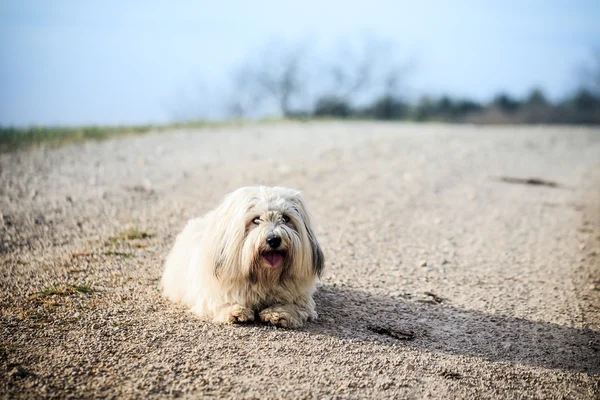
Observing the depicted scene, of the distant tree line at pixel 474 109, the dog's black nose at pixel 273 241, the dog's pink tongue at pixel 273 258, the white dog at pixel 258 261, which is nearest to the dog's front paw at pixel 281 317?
the white dog at pixel 258 261

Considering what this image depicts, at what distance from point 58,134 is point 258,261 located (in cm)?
1045

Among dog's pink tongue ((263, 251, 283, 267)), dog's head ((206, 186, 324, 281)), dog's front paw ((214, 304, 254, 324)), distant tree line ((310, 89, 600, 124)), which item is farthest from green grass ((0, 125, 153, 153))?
distant tree line ((310, 89, 600, 124))

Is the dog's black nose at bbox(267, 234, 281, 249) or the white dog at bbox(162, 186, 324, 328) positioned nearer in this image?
the dog's black nose at bbox(267, 234, 281, 249)

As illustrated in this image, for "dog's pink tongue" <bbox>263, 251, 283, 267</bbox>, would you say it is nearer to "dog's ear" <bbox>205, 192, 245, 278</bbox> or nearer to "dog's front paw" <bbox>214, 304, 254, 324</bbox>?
"dog's ear" <bbox>205, 192, 245, 278</bbox>

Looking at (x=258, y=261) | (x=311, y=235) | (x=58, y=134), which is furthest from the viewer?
(x=58, y=134)

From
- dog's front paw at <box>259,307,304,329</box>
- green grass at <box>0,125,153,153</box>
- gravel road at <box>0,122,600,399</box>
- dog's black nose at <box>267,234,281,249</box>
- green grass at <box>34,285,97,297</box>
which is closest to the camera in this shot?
gravel road at <box>0,122,600,399</box>

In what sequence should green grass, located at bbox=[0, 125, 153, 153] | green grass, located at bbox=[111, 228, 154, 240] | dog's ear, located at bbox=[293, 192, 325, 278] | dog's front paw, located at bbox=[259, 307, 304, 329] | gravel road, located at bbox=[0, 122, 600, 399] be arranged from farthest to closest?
green grass, located at bbox=[0, 125, 153, 153] → green grass, located at bbox=[111, 228, 154, 240] → dog's ear, located at bbox=[293, 192, 325, 278] → dog's front paw, located at bbox=[259, 307, 304, 329] → gravel road, located at bbox=[0, 122, 600, 399]

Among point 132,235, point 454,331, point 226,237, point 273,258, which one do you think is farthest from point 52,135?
point 454,331

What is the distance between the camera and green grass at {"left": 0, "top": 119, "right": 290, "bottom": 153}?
12.4 m

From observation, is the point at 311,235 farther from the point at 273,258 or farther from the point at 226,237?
the point at 226,237

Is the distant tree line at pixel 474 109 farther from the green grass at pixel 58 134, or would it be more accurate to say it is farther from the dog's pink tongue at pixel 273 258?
the dog's pink tongue at pixel 273 258

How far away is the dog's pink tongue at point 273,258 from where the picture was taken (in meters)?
4.91

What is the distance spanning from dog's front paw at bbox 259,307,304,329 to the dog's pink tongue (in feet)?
1.43

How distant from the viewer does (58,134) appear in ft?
45.0
